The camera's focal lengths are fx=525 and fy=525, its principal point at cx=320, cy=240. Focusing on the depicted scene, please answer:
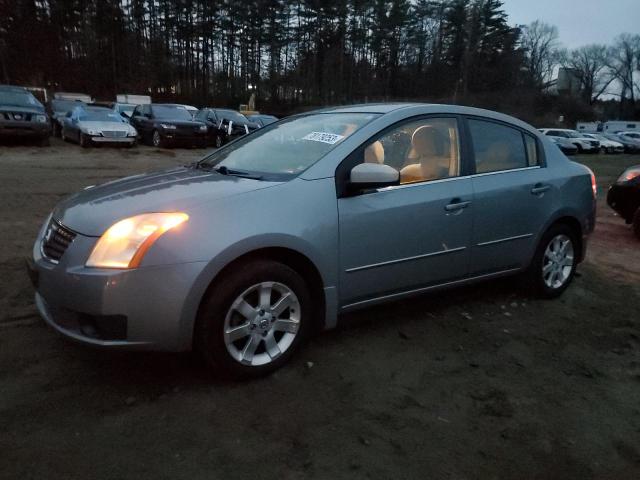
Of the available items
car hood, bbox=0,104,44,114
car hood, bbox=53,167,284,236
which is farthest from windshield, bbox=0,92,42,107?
car hood, bbox=53,167,284,236

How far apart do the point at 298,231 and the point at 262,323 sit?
552 millimetres

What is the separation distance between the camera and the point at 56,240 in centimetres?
287

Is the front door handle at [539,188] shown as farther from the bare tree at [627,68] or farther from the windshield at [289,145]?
the bare tree at [627,68]

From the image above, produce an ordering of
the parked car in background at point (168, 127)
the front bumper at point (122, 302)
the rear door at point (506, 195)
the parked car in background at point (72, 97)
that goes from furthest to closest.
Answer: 1. the parked car in background at point (72, 97)
2. the parked car in background at point (168, 127)
3. the rear door at point (506, 195)
4. the front bumper at point (122, 302)

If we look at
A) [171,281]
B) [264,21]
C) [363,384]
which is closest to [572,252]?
[363,384]

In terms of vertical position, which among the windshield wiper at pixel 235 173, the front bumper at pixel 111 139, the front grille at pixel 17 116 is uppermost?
the front grille at pixel 17 116

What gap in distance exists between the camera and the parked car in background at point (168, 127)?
17.6 metres

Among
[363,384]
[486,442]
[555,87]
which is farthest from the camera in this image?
[555,87]

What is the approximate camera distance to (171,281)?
260 cm

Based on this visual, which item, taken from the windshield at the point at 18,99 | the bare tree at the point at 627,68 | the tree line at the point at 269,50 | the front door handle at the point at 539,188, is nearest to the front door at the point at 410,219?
the front door handle at the point at 539,188

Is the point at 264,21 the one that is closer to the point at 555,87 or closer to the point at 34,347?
the point at 555,87

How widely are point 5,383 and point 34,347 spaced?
0.44 m

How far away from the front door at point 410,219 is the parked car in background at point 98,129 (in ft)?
46.6

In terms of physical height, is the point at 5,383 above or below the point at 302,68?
below
